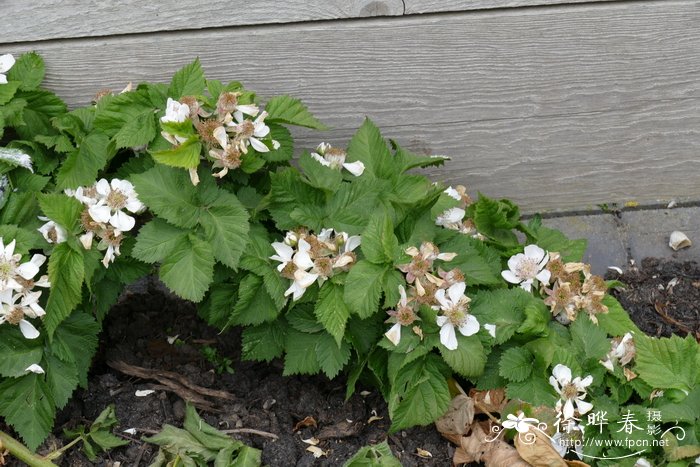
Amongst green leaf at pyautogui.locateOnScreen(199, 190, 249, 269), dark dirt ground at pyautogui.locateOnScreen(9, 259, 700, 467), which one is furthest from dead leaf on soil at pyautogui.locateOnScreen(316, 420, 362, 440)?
green leaf at pyautogui.locateOnScreen(199, 190, 249, 269)

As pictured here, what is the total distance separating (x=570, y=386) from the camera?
88.0 inches

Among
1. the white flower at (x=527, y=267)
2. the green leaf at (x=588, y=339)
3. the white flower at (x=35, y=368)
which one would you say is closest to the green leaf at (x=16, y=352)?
the white flower at (x=35, y=368)

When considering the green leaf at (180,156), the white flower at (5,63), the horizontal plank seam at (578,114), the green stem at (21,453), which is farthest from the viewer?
the horizontal plank seam at (578,114)

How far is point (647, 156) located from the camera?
3121 millimetres

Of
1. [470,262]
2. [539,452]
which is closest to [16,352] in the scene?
[470,262]

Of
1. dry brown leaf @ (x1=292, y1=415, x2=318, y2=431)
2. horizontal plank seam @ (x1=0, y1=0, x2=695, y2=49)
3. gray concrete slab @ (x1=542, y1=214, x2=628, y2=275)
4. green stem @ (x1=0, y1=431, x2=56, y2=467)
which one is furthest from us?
gray concrete slab @ (x1=542, y1=214, x2=628, y2=275)

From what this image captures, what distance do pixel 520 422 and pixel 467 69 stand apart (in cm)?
125

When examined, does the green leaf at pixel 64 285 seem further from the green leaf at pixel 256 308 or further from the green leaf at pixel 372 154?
the green leaf at pixel 372 154

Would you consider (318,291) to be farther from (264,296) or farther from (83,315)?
(83,315)

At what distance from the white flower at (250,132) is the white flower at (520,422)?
38.2 inches

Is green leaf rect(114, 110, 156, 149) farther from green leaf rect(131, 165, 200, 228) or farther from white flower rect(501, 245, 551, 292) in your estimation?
white flower rect(501, 245, 551, 292)

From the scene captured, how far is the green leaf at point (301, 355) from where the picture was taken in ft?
7.64

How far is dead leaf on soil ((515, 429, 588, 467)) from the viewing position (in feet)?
7.11

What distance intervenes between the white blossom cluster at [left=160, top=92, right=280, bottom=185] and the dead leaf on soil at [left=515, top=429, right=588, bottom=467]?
3.42 ft
